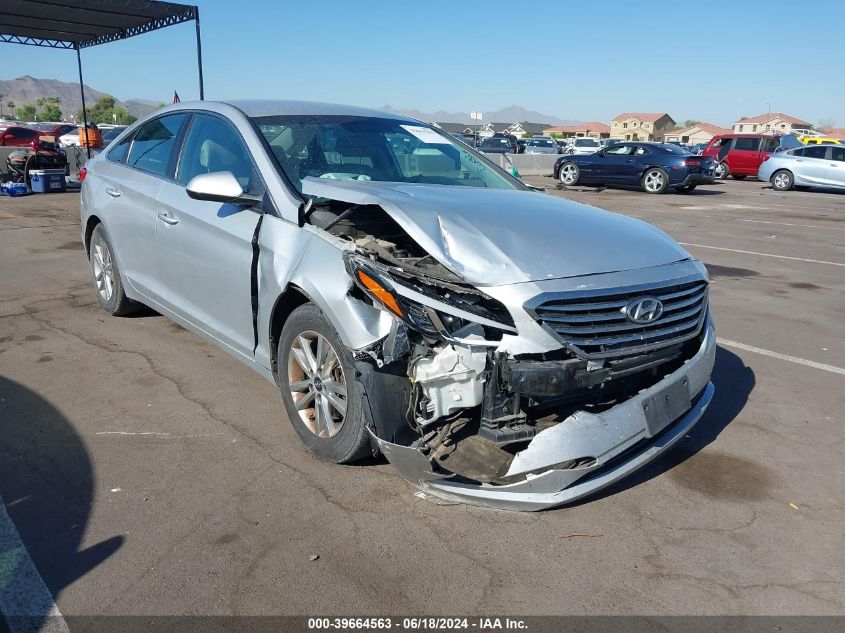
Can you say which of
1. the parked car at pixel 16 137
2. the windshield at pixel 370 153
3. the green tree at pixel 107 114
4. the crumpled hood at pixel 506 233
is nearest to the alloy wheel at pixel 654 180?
the windshield at pixel 370 153

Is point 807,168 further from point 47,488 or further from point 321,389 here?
point 47,488

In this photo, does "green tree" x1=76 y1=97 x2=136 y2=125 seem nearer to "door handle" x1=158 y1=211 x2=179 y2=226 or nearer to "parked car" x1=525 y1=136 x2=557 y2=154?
"parked car" x1=525 y1=136 x2=557 y2=154

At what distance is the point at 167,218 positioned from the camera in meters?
4.60

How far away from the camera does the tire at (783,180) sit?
23688 millimetres

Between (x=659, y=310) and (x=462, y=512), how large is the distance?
1268mm

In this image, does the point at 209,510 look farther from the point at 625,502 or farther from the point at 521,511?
the point at 625,502

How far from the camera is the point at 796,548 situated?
9.79 ft

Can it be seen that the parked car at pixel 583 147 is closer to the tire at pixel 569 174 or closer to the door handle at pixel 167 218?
the tire at pixel 569 174

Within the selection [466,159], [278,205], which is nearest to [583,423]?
[278,205]

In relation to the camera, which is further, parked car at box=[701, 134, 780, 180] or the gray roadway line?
parked car at box=[701, 134, 780, 180]

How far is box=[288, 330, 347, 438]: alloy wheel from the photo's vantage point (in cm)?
338

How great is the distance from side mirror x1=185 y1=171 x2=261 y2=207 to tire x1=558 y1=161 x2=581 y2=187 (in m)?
20.2

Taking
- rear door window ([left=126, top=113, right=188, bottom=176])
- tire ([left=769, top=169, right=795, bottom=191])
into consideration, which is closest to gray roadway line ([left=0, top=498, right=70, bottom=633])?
rear door window ([left=126, top=113, right=188, bottom=176])

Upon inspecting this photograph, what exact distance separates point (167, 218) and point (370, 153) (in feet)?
4.54
